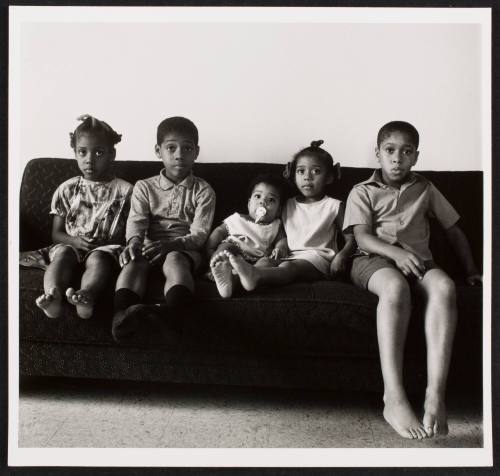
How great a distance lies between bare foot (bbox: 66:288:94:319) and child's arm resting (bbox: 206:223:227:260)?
0.37 m

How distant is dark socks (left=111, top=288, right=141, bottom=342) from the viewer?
109 centimetres

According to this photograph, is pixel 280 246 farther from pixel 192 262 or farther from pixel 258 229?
pixel 192 262

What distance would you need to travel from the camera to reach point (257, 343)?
1127 mm

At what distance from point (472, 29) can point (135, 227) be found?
1044 mm

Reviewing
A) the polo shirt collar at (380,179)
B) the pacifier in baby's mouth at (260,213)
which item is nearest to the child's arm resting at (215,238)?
the pacifier in baby's mouth at (260,213)

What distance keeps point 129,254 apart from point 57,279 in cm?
18

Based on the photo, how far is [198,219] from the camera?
4.64ft

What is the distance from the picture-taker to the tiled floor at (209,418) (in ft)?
3.72

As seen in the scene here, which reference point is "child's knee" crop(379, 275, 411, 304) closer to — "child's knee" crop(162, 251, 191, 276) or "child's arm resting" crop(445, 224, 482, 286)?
"child's arm resting" crop(445, 224, 482, 286)

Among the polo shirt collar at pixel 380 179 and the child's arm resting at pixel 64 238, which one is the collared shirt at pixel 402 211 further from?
the child's arm resting at pixel 64 238

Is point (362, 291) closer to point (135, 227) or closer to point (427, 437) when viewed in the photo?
point (427, 437)

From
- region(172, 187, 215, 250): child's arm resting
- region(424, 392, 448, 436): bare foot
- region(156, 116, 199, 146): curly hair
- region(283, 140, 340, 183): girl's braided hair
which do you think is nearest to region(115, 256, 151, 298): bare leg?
region(172, 187, 215, 250): child's arm resting

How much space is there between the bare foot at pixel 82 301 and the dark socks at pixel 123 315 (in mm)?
58

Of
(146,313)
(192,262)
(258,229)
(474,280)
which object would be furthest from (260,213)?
(474,280)
